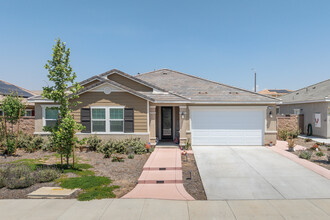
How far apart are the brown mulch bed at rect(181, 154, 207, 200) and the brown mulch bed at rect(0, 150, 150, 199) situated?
68.9 inches

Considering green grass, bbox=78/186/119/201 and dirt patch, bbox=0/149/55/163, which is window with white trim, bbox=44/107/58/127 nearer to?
dirt patch, bbox=0/149/55/163

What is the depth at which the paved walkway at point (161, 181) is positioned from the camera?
5.94 meters

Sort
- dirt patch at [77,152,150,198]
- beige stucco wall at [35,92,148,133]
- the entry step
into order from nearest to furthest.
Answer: dirt patch at [77,152,150,198], the entry step, beige stucco wall at [35,92,148,133]

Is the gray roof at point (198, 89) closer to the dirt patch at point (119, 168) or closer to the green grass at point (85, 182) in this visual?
the dirt patch at point (119, 168)

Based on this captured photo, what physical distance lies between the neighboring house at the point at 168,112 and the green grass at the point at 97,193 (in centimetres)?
586

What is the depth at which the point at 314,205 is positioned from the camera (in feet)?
17.5

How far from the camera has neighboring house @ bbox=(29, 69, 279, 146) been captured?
39.5 feet

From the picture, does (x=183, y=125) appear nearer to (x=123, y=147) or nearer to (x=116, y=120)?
(x=123, y=147)

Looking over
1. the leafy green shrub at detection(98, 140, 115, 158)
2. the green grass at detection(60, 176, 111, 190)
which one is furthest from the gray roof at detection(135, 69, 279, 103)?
the green grass at detection(60, 176, 111, 190)

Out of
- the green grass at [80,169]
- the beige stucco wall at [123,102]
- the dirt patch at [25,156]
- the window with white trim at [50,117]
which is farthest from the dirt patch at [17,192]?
the window with white trim at [50,117]

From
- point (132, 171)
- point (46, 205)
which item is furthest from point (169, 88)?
point (46, 205)

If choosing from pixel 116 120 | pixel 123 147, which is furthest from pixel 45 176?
pixel 116 120

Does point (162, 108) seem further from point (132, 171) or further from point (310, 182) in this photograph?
point (310, 182)

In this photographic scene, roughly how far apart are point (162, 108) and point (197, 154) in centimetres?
452
